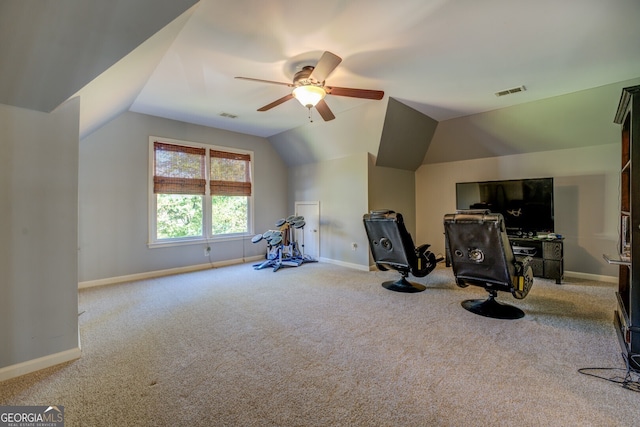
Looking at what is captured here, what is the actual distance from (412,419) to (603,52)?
3.96m

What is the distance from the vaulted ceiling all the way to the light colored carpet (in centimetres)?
218

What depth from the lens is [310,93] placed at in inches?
119

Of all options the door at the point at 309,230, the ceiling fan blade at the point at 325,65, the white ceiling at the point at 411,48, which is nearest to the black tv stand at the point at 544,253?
the white ceiling at the point at 411,48

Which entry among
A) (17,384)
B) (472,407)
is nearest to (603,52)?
(472,407)

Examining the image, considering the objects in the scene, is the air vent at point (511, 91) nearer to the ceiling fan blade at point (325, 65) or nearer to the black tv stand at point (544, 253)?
the black tv stand at point (544, 253)

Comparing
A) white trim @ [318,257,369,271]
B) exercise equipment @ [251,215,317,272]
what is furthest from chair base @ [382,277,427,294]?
exercise equipment @ [251,215,317,272]

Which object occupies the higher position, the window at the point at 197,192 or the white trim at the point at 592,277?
the window at the point at 197,192

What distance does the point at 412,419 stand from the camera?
1591mm

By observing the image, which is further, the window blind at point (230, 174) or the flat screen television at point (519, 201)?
the window blind at point (230, 174)

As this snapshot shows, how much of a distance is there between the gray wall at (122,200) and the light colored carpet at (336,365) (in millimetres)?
999

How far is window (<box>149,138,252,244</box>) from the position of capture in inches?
196

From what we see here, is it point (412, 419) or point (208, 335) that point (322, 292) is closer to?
point (208, 335)

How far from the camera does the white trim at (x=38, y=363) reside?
2.01m

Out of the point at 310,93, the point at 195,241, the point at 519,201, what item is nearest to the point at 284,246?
the point at 195,241
